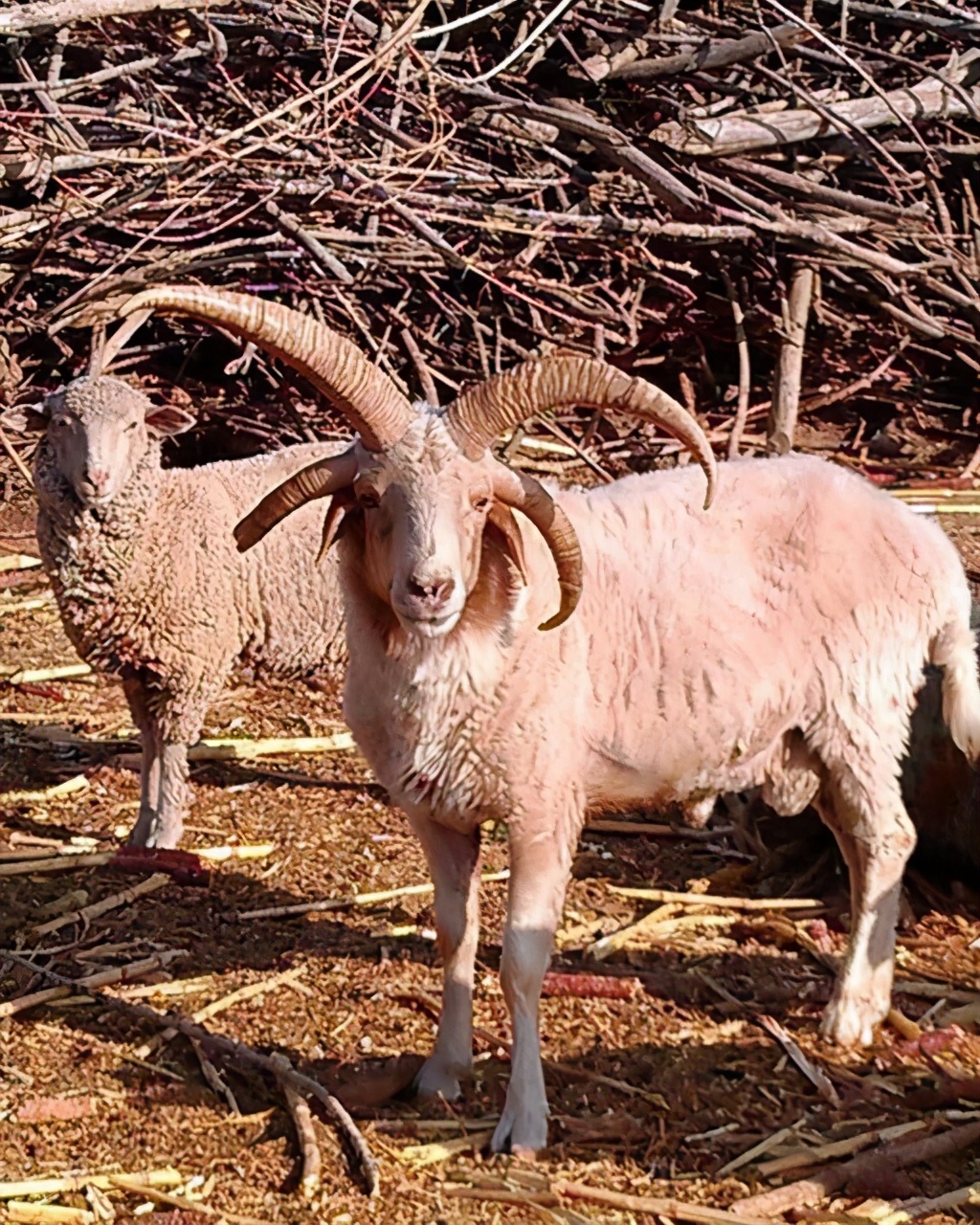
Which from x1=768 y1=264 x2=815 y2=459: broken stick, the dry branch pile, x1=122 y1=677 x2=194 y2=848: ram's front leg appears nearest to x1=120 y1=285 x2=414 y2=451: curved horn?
x1=122 y1=677 x2=194 y2=848: ram's front leg

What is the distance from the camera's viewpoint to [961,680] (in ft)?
15.0

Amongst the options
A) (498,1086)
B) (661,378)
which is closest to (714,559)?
(498,1086)

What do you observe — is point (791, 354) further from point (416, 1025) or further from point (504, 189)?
point (416, 1025)

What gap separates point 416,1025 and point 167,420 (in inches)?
98.2

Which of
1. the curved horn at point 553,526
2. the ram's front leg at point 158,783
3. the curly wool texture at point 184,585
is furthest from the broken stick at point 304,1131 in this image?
the curly wool texture at point 184,585

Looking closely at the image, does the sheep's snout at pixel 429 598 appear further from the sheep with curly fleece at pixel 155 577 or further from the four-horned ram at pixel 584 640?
the sheep with curly fleece at pixel 155 577

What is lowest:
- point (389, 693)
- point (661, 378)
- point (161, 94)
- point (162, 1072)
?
point (162, 1072)

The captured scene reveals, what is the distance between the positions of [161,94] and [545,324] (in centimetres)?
245

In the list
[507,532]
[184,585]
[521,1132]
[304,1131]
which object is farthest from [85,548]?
[521,1132]

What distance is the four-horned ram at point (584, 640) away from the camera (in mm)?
3586

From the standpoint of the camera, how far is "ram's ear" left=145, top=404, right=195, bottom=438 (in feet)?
18.6

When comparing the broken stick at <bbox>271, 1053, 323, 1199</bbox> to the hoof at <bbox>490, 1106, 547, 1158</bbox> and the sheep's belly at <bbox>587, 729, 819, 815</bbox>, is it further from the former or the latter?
the sheep's belly at <bbox>587, 729, 819, 815</bbox>

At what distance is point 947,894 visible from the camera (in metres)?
5.22

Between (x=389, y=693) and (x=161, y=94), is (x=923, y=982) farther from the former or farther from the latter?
(x=161, y=94)
